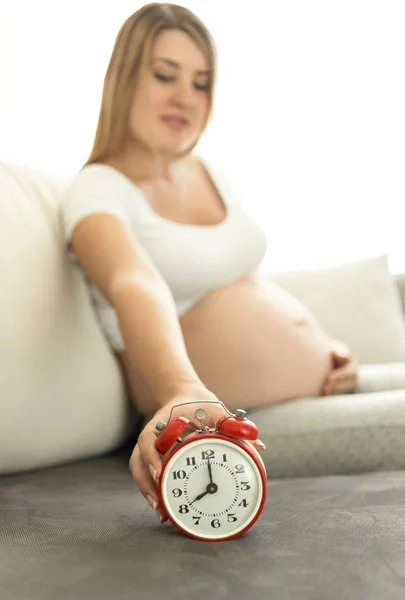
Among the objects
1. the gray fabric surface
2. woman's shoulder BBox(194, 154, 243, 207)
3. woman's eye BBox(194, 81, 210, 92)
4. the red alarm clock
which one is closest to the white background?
woman's shoulder BBox(194, 154, 243, 207)

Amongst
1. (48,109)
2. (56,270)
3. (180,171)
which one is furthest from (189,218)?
(48,109)

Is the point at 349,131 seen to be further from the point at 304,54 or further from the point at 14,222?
the point at 14,222

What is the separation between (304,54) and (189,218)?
1.47m

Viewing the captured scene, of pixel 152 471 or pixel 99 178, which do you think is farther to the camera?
pixel 99 178

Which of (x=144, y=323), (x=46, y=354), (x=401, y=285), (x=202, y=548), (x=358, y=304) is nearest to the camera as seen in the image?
(x=202, y=548)

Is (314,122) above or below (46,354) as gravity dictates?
above

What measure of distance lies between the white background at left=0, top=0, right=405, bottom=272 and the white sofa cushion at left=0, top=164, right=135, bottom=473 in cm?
136

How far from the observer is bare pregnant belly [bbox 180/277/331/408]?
119 cm

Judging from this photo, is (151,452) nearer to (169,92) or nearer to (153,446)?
(153,446)

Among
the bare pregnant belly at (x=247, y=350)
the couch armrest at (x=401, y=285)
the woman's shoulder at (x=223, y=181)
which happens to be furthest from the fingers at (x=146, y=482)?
the couch armrest at (x=401, y=285)

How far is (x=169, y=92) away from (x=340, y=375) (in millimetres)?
616

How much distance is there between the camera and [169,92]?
1.32 meters

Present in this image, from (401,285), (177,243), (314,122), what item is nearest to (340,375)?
(177,243)

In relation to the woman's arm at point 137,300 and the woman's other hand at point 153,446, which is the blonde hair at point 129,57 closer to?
the woman's arm at point 137,300
